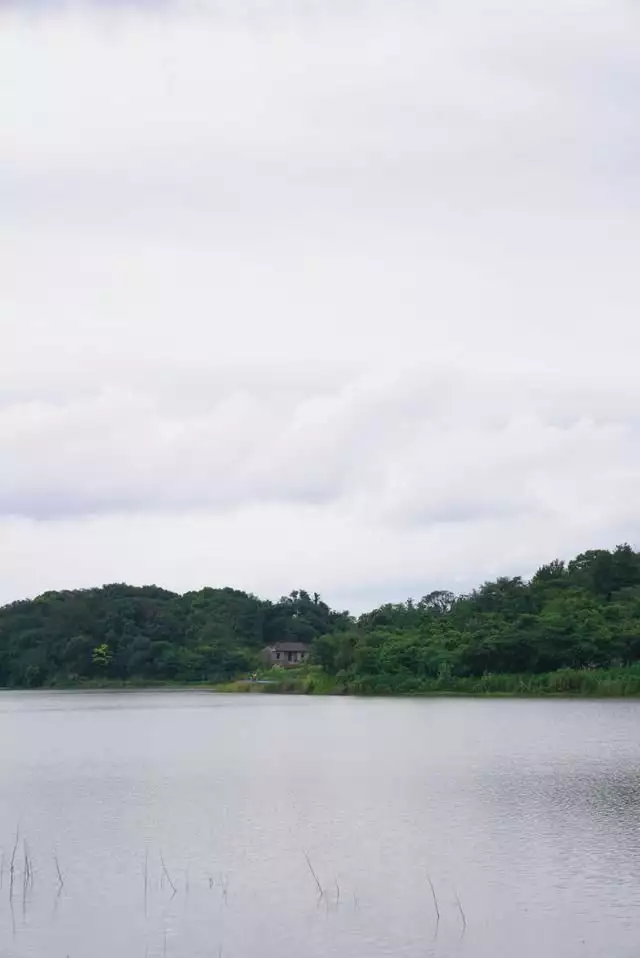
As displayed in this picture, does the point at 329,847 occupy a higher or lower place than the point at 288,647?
lower

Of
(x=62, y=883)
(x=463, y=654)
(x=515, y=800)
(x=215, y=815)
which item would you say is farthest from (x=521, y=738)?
(x=463, y=654)

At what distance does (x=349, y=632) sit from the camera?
81000 millimetres

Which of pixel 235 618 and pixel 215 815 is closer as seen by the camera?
pixel 215 815

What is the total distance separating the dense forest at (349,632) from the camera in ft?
229

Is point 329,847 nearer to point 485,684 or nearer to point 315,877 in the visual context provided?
point 315,877

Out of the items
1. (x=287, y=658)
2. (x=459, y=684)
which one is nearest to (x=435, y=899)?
(x=459, y=684)

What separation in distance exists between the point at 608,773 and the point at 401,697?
4543 cm

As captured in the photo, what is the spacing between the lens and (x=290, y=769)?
32219mm

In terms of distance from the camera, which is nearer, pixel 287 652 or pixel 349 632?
pixel 349 632

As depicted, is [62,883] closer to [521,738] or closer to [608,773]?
[608,773]

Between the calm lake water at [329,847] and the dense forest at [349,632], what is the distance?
1176 inches

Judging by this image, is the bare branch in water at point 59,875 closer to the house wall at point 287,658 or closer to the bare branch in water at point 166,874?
the bare branch in water at point 166,874

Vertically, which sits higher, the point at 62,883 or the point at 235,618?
the point at 235,618

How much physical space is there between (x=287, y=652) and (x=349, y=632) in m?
44.7
